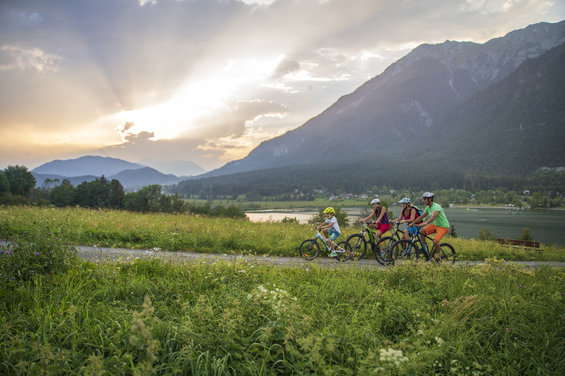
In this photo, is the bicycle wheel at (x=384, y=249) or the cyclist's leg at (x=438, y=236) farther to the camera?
the bicycle wheel at (x=384, y=249)

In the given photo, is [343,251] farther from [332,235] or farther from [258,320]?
[258,320]

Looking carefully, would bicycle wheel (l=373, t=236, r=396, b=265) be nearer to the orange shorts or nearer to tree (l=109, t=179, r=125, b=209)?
the orange shorts

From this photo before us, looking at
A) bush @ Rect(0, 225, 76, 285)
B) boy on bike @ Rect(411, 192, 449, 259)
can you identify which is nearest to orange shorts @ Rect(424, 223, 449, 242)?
boy on bike @ Rect(411, 192, 449, 259)

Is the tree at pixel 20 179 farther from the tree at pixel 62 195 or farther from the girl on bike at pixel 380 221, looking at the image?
the girl on bike at pixel 380 221

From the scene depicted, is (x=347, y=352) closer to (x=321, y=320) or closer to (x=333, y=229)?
(x=321, y=320)

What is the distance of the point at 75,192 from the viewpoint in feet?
220

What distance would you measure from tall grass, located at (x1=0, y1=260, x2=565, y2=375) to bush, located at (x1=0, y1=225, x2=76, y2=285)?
0.32 m

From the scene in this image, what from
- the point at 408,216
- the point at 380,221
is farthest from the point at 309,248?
the point at 408,216

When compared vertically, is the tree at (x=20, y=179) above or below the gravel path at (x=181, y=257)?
above

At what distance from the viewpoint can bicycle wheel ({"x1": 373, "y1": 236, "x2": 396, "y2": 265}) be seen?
982 cm

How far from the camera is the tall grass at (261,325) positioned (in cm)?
304

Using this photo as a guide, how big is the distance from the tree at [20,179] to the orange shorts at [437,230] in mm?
74686

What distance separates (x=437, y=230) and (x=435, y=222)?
0.28 m

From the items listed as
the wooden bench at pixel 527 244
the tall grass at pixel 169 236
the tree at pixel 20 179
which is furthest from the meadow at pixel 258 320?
the tree at pixel 20 179
